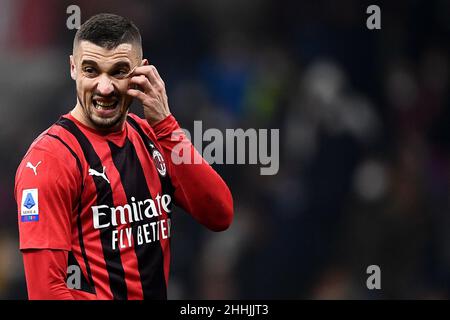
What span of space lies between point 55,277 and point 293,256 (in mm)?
3299

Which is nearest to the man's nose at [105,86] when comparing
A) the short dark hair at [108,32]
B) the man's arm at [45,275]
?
the short dark hair at [108,32]

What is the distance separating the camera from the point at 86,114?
3.17 m

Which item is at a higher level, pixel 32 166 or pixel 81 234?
pixel 32 166

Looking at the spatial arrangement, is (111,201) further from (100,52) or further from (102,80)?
(100,52)

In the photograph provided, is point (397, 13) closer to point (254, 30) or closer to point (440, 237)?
point (254, 30)

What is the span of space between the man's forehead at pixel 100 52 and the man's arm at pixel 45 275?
0.75 metres

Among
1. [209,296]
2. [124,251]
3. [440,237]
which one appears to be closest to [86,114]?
[124,251]

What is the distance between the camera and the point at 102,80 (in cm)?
312

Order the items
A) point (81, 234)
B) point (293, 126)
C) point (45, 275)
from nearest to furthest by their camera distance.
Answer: point (45, 275)
point (81, 234)
point (293, 126)

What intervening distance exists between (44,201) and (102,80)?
1.71 feet

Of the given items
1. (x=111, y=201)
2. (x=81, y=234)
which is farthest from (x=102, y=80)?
(x=81, y=234)

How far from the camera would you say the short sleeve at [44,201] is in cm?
287

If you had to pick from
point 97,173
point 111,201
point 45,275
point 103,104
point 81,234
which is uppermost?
point 103,104

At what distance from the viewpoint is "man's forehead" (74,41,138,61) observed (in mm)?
3125
